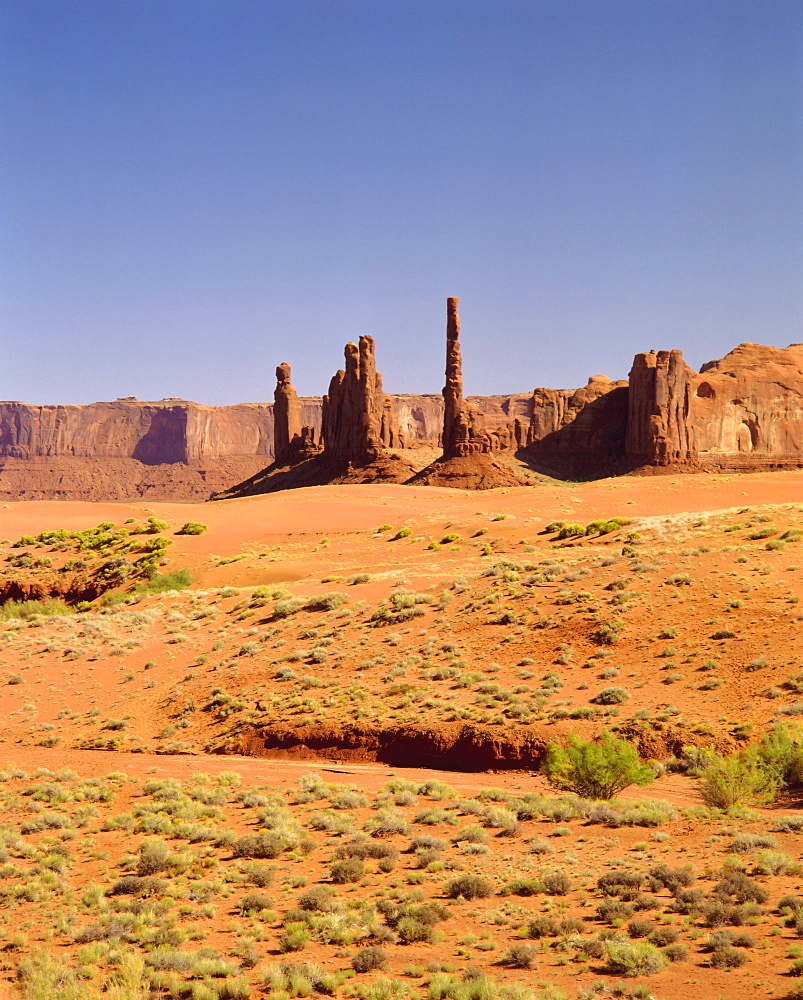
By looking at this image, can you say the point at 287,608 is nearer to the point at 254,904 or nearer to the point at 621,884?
the point at 254,904

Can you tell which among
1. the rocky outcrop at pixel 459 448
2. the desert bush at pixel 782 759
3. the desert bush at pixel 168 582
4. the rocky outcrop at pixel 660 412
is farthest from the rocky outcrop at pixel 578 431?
the desert bush at pixel 782 759

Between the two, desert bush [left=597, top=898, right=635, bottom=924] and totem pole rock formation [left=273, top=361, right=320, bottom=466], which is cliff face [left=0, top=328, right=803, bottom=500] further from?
desert bush [left=597, top=898, right=635, bottom=924]

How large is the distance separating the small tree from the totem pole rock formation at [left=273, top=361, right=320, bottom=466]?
96336 millimetres

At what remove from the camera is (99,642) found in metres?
29.8

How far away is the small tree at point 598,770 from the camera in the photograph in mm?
14773

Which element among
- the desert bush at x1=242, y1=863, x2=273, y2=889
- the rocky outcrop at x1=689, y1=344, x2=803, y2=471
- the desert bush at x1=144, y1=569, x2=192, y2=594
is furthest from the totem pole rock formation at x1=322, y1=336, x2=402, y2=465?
the desert bush at x1=242, y1=863, x2=273, y2=889

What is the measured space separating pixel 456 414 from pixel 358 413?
1322 cm

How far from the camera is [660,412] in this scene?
99.5m

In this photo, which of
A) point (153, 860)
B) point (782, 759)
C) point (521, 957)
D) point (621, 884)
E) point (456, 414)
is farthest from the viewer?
point (456, 414)

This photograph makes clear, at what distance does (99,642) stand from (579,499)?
3559cm

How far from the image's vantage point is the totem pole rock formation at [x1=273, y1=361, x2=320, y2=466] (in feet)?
365

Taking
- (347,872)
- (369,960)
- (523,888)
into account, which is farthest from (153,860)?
(523,888)

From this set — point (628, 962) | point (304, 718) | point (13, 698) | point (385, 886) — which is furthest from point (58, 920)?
point (13, 698)

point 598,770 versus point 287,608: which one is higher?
point 287,608
